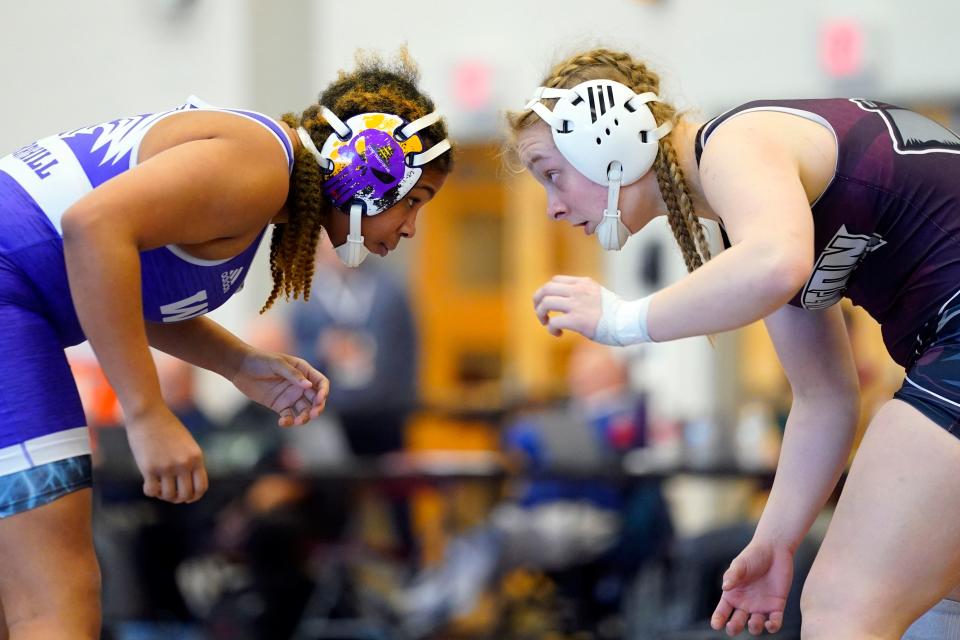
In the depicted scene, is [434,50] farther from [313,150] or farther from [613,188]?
[613,188]

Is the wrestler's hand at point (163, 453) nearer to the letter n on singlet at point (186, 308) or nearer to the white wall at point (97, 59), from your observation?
the letter n on singlet at point (186, 308)

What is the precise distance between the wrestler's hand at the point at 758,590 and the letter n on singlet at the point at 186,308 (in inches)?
47.4

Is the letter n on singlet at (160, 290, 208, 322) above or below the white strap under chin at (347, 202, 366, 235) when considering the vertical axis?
below

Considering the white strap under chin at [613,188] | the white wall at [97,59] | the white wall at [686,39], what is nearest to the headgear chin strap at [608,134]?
the white strap under chin at [613,188]

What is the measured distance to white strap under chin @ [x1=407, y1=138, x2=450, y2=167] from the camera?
2.63 meters

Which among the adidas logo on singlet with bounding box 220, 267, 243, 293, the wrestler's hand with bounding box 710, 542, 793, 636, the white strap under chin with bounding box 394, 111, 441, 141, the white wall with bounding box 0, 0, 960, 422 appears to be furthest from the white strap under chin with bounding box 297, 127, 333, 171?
the white wall with bounding box 0, 0, 960, 422

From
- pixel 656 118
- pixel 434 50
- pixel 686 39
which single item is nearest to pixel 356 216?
pixel 656 118

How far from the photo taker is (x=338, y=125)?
8.48 feet

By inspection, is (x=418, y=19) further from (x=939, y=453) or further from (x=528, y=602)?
(x=939, y=453)

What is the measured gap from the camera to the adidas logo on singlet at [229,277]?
96.7 inches

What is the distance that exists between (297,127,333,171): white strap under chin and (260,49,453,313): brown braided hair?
0.01 m

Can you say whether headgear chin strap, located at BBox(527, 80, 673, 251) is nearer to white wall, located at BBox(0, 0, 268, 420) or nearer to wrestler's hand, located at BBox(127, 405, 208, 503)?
wrestler's hand, located at BBox(127, 405, 208, 503)

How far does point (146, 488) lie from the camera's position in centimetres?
227

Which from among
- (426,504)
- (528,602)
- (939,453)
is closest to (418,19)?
(426,504)
